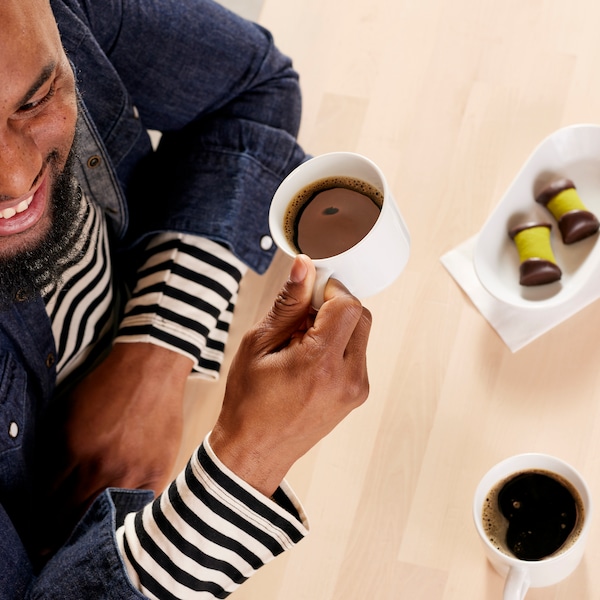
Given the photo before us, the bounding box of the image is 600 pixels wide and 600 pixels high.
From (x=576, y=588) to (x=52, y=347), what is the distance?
678 millimetres

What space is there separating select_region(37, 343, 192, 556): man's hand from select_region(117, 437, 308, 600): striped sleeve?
7.7 inches

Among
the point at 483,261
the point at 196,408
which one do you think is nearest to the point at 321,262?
the point at 483,261

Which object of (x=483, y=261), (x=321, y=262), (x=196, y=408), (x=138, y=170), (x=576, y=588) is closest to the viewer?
(x=321, y=262)

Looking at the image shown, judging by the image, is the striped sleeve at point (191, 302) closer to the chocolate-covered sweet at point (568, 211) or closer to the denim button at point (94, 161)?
the denim button at point (94, 161)

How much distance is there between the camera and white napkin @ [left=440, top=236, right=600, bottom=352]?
95 cm

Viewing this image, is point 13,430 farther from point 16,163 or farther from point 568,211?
point 568,211

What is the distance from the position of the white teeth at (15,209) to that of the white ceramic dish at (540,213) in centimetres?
50

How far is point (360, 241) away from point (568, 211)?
0.31 metres

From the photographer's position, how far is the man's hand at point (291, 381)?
77 centimetres

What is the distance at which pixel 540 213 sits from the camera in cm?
99

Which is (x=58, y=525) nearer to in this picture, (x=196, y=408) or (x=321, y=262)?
(x=196, y=408)

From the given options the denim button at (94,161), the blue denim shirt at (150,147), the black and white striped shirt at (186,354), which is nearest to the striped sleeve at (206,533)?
the black and white striped shirt at (186,354)

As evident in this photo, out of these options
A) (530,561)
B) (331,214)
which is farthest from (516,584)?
(331,214)

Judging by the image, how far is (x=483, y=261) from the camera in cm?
98
